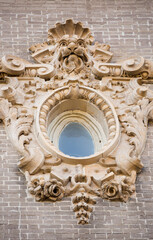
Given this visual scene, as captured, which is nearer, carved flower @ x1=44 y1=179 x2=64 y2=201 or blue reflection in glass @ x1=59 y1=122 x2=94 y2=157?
carved flower @ x1=44 y1=179 x2=64 y2=201

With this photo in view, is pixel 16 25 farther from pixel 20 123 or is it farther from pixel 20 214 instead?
pixel 20 214

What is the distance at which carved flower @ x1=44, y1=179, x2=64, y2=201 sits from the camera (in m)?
13.1

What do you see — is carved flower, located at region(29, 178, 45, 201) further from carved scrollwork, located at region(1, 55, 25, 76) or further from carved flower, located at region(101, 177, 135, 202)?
carved scrollwork, located at region(1, 55, 25, 76)

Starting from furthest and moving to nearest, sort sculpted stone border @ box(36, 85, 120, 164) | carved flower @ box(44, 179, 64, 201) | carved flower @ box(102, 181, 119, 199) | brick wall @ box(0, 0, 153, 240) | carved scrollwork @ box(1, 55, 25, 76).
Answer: carved scrollwork @ box(1, 55, 25, 76)
sculpted stone border @ box(36, 85, 120, 164)
carved flower @ box(102, 181, 119, 199)
carved flower @ box(44, 179, 64, 201)
brick wall @ box(0, 0, 153, 240)

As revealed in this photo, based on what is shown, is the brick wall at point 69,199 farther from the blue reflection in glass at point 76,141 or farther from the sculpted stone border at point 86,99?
the blue reflection in glass at point 76,141

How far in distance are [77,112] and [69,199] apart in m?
2.08

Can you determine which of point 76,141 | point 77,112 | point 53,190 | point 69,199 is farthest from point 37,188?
point 77,112

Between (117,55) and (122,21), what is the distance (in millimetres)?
876

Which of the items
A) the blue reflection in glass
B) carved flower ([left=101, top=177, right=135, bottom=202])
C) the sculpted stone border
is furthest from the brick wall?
the blue reflection in glass

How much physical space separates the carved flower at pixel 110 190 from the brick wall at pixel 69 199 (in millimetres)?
107

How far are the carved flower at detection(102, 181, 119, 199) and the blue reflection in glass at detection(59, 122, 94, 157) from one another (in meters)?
1.06

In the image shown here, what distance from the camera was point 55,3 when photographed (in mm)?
16406

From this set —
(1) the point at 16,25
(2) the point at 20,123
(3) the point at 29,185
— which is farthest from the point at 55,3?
(3) the point at 29,185

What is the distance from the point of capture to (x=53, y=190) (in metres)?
13.2
